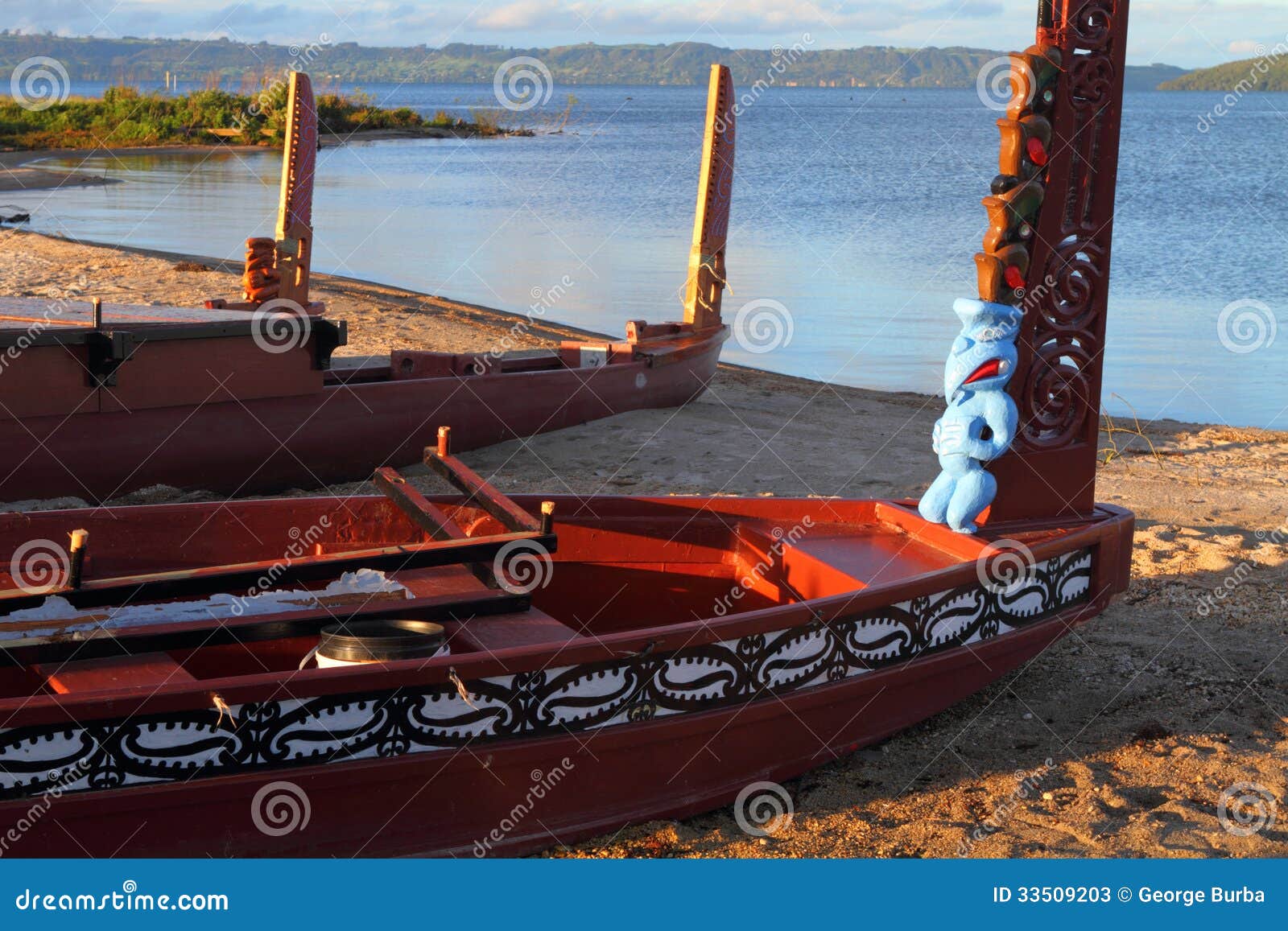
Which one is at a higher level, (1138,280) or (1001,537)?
(1138,280)

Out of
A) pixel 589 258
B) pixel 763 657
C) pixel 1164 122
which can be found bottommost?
pixel 763 657

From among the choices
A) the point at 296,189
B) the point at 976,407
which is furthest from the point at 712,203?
the point at 976,407

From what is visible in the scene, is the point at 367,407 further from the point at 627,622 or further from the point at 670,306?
the point at 670,306

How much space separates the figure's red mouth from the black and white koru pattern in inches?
31.2

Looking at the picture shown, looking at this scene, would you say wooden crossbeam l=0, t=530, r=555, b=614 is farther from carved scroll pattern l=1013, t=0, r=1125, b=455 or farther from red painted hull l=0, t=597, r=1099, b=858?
carved scroll pattern l=1013, t=0, r=1125, b=455

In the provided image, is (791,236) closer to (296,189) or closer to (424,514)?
(296,189)

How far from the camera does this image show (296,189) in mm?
9406

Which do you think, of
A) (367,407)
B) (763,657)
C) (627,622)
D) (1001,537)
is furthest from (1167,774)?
(367,407)

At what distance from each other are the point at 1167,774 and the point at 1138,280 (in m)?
18.8

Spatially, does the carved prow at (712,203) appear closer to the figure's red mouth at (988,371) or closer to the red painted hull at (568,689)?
the red painted hull at (568,689)

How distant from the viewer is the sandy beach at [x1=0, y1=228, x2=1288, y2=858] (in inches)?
181

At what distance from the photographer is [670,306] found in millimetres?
18156

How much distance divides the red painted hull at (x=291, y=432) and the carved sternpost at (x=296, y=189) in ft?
4.60

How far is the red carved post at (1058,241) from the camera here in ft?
17.1
